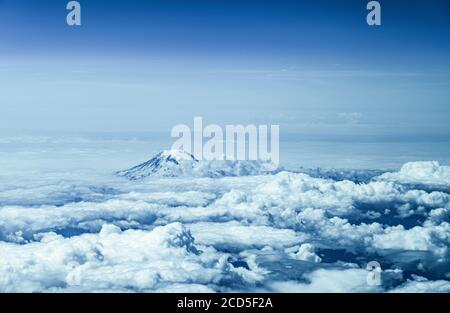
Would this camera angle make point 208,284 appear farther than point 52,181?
No

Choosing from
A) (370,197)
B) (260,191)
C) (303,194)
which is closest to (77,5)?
(260,191)

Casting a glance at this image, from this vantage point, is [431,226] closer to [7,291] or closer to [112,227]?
[112,227]

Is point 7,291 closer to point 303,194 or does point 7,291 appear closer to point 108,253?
point 108,253

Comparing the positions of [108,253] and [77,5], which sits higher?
[77,5]
